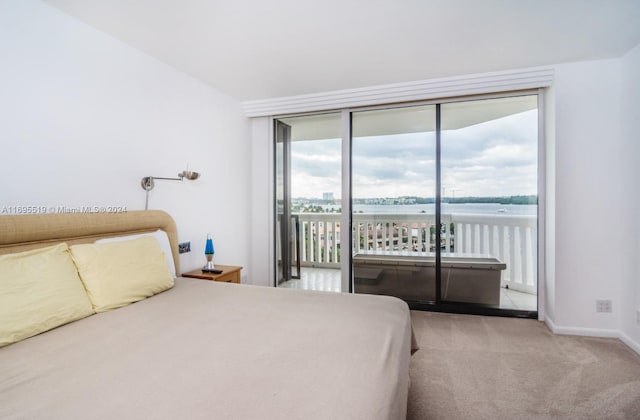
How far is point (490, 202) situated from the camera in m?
3.17

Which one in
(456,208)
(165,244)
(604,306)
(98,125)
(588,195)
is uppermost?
(98,125)

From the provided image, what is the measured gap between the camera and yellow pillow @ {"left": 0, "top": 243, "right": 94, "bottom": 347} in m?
1.28

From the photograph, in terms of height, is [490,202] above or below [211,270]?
above

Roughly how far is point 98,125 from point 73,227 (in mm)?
737

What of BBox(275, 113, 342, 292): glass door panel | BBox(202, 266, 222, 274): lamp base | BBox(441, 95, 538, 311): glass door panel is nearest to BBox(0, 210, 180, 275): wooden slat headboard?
BBox(202, 266, 222, 274): lamp base

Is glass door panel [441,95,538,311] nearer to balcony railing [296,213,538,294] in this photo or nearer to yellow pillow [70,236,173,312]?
balcony railing [296,213,538,294]

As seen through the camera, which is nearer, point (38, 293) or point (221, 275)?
point (38, 293)

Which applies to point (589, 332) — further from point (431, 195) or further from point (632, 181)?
point (431, 195)

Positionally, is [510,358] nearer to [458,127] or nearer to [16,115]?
[458,127]

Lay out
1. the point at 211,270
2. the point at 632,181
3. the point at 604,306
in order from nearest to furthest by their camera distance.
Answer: the point at 632,181 < the point at 604,306 < the point at 211,270

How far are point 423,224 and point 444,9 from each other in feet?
6.81

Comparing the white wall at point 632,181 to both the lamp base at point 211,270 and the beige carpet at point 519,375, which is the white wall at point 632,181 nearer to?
the beige carpet at point 519,375

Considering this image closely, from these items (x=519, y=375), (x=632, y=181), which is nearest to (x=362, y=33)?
(x=632, y=181)

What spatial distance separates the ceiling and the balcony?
4.88ft
